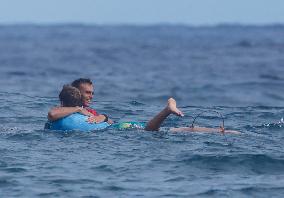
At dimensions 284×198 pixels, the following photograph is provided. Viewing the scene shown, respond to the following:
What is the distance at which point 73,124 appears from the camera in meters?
14.9

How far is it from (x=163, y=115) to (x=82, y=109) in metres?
1.67

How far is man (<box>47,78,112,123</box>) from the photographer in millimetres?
14812

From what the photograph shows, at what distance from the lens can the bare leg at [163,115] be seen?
1384cm

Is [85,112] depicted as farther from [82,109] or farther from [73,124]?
[73,124]

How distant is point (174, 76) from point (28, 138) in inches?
1140

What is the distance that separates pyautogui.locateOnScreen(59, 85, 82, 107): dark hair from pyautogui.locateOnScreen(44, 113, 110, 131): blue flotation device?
0.69ft

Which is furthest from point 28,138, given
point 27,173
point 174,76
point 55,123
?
point 174,76

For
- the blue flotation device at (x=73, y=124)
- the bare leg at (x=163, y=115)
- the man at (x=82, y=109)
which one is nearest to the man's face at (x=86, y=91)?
the man at (x=82, y=109)

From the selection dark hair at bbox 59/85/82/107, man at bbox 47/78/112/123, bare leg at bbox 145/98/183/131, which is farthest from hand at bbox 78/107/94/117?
bare leg at bbox 145/98/183/131

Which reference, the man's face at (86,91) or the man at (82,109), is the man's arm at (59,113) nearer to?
the man at (82,109)

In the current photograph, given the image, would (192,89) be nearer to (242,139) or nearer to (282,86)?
(282,86)

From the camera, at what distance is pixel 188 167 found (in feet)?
41.5

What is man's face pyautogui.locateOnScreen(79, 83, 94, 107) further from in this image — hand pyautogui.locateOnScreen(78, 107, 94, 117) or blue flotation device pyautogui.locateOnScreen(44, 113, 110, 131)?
blue flotation device pyautogui.locateOnScreen(44, 113, 110, 131)

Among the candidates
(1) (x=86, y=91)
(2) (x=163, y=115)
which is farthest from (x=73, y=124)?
(2) (x=163, y=115)
